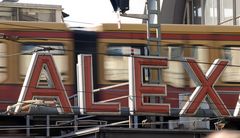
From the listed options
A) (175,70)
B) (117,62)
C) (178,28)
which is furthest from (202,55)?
(117,62)

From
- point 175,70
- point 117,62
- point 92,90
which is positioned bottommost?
point 92,90

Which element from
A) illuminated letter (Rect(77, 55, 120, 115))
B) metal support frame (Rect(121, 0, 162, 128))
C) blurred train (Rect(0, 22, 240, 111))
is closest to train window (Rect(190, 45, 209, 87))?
blurred train (Rect(0, 22, 240, 111))

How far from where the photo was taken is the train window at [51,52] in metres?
14.0

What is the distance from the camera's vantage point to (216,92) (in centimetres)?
1411

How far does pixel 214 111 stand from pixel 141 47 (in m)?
2.40

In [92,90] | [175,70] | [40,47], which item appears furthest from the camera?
[175,70]

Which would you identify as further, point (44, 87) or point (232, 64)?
point (232, 64)

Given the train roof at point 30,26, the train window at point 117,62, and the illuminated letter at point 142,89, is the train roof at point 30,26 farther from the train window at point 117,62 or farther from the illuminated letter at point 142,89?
the illuminated letter at point 142,89

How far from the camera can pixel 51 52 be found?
1400 centimetres

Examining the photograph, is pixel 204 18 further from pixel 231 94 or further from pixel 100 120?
pixel 100 120

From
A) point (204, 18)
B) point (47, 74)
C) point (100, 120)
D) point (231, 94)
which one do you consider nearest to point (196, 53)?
point (231, 94)

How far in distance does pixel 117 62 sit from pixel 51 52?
1600mm

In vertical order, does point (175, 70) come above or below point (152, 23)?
below

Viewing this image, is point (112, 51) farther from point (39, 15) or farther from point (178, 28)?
point (39, 15)
